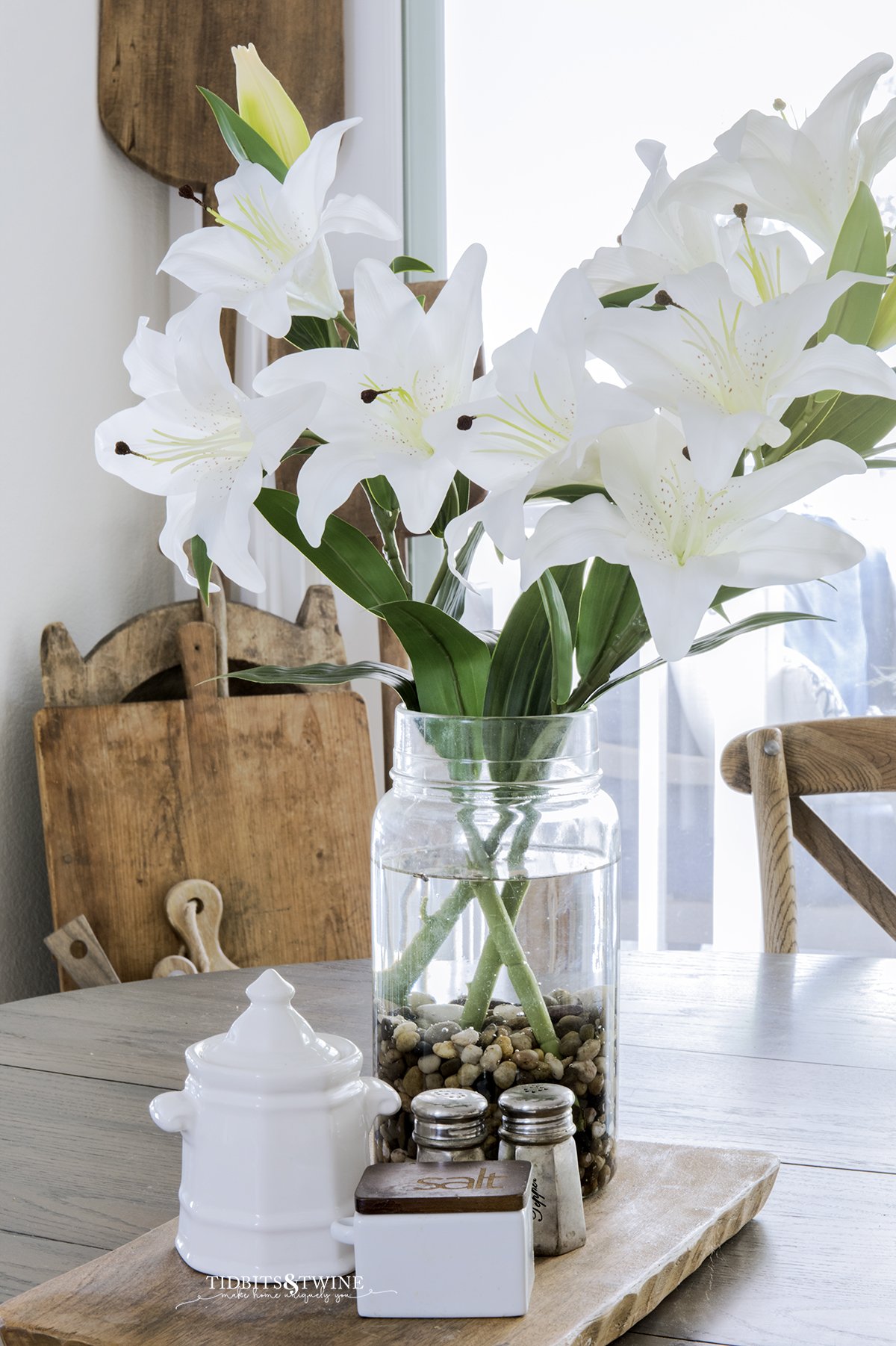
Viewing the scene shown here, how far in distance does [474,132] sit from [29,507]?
997 mm

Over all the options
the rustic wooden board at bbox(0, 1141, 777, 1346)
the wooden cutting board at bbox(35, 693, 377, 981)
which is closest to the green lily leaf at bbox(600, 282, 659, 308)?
the rustic wooden board at bbox(0, 1141, 777, 1346)

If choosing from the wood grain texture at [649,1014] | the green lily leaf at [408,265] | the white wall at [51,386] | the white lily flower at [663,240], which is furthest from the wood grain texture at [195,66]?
the white lily flower at [663,240]

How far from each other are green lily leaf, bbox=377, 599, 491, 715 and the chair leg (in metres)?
0.97

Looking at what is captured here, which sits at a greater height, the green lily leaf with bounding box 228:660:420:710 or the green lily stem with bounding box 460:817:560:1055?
the green lily leaf with bounding box 228:660:420:710

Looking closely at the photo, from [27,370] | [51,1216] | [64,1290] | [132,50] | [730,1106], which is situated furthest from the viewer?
[132,50]

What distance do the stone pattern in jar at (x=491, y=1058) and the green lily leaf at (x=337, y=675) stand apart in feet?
0.52

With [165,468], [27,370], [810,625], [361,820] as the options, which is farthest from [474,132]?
[165,468]

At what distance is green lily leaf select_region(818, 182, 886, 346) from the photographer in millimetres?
534

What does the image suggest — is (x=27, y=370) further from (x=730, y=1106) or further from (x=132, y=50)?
(x=730, y=1106)

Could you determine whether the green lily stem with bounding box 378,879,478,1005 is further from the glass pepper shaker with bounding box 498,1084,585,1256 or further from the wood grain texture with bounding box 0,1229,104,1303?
the wood grain texture with bounding box 0,1229,104,1303

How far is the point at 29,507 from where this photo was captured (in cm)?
189

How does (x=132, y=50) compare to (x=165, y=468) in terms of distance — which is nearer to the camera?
(x=165, y=468)

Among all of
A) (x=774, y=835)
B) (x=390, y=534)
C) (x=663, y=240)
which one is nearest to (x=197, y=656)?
(x=774, y=835)

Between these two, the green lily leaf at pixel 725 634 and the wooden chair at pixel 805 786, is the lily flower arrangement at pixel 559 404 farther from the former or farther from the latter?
the wooden chair at pixel 805 786
